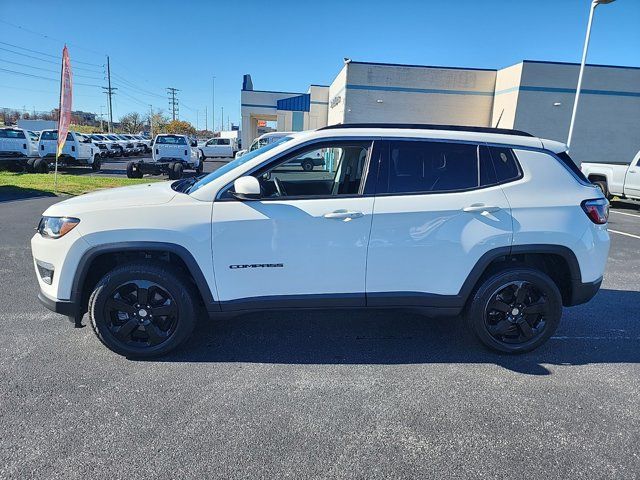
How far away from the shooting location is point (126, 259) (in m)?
3.34

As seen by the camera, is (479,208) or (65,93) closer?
(479,208)

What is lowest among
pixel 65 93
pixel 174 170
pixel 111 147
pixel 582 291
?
pixel 582 291

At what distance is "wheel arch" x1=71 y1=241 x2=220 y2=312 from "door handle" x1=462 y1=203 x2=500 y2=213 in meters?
2.12

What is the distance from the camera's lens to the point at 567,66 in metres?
20.5

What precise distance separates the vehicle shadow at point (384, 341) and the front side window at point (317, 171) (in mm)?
1308

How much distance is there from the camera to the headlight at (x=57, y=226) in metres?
3.11

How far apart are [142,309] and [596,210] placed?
12.4ft

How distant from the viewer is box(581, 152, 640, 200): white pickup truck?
12.6m

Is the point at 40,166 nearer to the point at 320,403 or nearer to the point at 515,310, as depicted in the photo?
the point at 320,403

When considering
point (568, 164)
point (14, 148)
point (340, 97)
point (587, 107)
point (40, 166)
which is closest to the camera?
point (568, 164)

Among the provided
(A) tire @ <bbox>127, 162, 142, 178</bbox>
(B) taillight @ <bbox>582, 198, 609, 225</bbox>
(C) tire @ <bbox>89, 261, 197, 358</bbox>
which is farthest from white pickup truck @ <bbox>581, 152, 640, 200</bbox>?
(A) tire @ <bbox>127, 162, 142, 178</bbox>

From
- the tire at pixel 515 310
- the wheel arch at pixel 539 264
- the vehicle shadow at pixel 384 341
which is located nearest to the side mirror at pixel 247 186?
the vehicle shadow at pixel 384 341

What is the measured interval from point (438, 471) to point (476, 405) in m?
0.76

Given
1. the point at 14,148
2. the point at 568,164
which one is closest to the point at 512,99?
the point at 568,164
